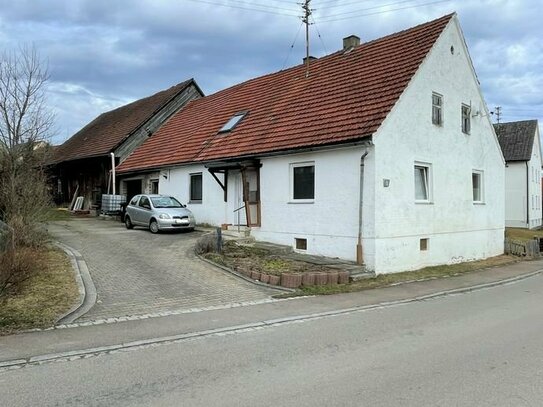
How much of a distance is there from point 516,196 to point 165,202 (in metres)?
33.3

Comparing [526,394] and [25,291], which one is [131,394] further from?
[25,291]

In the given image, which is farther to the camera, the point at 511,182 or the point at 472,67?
the point at 511,182

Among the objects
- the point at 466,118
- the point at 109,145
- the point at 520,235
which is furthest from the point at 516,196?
the point at 109,145

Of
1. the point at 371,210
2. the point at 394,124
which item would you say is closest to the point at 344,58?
the point at 394,124

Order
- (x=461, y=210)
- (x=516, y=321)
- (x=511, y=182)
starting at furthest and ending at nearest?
(x=511, y=182) → (x=461, y=210) → (x=516, y=321)

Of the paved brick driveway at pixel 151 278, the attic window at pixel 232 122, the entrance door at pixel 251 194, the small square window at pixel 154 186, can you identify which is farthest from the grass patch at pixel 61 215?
the entrance door at pixel 251 194

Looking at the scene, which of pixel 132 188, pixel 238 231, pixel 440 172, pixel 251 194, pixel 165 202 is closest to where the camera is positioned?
pixel 440 172

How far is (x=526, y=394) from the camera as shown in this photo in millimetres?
4980

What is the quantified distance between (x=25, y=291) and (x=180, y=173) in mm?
13941

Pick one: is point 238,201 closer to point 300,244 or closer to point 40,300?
point 300,244

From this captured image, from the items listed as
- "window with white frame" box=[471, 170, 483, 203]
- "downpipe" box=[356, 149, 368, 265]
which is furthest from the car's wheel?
"window with white frame" box=[471, 170, 483, 203]

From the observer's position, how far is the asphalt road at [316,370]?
491cm

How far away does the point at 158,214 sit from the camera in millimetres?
20031

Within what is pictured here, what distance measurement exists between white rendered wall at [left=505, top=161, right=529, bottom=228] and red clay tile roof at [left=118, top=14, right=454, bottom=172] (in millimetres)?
27800
